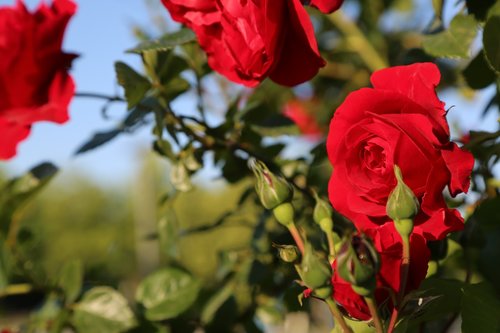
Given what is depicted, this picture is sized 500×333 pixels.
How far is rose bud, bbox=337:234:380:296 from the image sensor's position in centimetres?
34

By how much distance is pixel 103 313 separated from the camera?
755mm

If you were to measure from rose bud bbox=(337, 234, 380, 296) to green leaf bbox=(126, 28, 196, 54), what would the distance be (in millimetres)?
295

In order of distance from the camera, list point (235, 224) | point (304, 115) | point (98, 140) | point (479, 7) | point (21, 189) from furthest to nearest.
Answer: point (304, 115), point (235, 224), point (21, 189), point (98, 140), point (479, 7)

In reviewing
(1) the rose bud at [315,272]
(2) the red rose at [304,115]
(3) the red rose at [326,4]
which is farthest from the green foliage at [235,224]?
(2) the red rose at [304,115]

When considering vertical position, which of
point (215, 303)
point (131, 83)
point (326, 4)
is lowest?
point (215, 303)

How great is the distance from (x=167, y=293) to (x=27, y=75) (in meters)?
0.33

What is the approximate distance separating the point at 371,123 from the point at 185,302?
434mm

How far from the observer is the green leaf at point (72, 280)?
0.81 meters

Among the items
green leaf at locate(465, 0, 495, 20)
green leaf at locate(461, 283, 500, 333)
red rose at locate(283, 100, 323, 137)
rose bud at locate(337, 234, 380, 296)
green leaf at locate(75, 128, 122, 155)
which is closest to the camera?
rose bud at locate(337, 234, 380, 296)

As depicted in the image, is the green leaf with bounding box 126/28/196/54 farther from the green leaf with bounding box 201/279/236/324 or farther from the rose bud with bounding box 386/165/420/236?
the green leaf with bounding box 201/279/236/324

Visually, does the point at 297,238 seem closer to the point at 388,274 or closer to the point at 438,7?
the point at 388,274

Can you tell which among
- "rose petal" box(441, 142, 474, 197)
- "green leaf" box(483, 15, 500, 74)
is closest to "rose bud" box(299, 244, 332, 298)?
"rose petal" box(441, 142, 474, 197)

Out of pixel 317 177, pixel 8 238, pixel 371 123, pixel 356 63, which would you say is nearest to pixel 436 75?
pixel 371 123

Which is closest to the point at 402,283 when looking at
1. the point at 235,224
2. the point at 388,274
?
the point at 388,274
